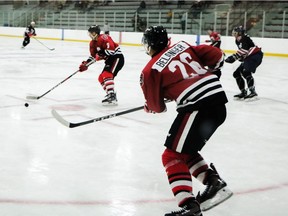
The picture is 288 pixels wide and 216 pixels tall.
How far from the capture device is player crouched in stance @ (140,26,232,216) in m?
2.09

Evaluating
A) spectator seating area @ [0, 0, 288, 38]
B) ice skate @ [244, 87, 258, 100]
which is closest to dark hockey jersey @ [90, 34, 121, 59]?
→ ice skate @ [244, 87, 258, 100]

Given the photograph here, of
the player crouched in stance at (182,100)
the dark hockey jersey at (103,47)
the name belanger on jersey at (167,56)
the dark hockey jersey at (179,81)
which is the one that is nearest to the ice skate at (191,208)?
the player crouched in stance at (182,100)

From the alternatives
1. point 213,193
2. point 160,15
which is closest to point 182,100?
point 213,193

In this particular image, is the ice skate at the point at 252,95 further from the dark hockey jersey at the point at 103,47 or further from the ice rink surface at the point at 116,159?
the dark hockey jersey at the point at 103,47

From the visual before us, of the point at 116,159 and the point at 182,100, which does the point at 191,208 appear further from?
the point at 116,159

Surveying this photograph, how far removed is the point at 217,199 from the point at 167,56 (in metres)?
0.75

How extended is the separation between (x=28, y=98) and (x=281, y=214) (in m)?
3.80

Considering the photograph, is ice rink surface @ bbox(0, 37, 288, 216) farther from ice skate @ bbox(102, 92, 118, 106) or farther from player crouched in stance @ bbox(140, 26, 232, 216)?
player crouched in stance @ bbox(140, 26, 232, 216)

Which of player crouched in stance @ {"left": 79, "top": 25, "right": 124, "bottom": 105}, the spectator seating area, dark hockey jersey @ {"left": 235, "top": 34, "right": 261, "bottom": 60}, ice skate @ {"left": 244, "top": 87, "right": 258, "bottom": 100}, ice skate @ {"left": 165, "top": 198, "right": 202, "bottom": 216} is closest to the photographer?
ice skate @ {"left": 165, "top": 198, "right": 202, "bottom": 216}

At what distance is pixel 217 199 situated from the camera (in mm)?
2293

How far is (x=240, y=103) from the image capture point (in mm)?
5789

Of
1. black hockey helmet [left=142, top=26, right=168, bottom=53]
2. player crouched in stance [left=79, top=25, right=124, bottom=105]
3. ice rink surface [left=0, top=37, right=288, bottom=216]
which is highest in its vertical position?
black hockey helmet [left=142, top=26, right=168, bottom=53]

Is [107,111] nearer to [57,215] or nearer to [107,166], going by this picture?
A: [107,166]

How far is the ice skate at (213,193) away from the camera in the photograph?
225 cm
